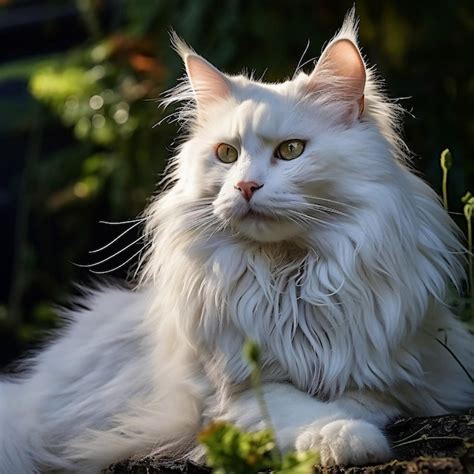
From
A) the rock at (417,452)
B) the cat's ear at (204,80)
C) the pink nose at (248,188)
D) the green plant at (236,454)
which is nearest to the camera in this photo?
the green plant at (236,454)

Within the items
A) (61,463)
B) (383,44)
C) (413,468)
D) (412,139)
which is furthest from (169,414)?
(383,44)

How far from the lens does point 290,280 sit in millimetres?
1981

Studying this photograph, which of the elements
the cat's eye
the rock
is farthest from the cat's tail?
the cat's eye

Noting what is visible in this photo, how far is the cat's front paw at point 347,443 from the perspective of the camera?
1692 millimetres

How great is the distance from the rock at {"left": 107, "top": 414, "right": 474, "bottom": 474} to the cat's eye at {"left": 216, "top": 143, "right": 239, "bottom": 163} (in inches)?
24.7

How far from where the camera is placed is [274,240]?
76.2 inches

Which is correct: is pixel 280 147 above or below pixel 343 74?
below

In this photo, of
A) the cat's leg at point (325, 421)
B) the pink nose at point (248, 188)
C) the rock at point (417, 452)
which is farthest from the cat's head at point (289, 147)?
the rock at point (417, 452)

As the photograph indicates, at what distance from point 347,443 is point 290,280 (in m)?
0.40

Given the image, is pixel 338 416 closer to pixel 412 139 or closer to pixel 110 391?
pixel 110 391

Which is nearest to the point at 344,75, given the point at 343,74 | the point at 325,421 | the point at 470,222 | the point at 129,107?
the point at 343,74

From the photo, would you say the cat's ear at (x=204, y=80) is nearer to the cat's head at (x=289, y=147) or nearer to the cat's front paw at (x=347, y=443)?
the cat's head at (x=289, y=147)

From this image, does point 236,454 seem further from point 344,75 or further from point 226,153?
point 344,75

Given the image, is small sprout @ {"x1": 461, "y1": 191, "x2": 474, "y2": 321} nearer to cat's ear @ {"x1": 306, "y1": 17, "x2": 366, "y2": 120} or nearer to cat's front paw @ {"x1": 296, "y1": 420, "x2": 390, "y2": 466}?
cat's ear @ {"x1": 306, "y1": 17, "x2": 366, "y2": 120}
